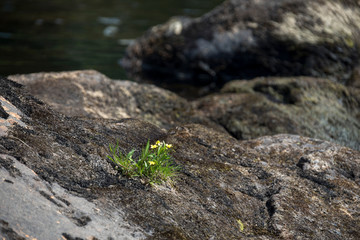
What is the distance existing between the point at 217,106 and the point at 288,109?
102 centimetres

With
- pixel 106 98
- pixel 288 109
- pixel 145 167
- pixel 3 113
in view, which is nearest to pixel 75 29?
pixel 106 98

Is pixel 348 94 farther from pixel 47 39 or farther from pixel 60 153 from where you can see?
pixel 47 39

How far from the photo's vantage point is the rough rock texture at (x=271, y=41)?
32.0 feet

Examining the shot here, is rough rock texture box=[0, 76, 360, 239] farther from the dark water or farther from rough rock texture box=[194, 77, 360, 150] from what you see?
the dark water

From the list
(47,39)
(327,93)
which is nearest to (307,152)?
(327,93)

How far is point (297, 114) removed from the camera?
6664 millimetres

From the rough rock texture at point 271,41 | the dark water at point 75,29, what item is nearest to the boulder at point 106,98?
the rough rock texture at point 271,41

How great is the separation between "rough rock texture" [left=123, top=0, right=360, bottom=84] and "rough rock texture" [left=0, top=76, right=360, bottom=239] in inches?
230

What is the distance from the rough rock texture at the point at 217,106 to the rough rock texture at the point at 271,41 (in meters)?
2.68

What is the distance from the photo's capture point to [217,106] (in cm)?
673

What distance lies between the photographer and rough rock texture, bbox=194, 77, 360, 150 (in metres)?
6.40

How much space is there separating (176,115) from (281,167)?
282cm

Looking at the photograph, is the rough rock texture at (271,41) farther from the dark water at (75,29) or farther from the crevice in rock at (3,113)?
the crevice in rock at (3,113)

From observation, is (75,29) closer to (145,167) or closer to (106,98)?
(106,98)
